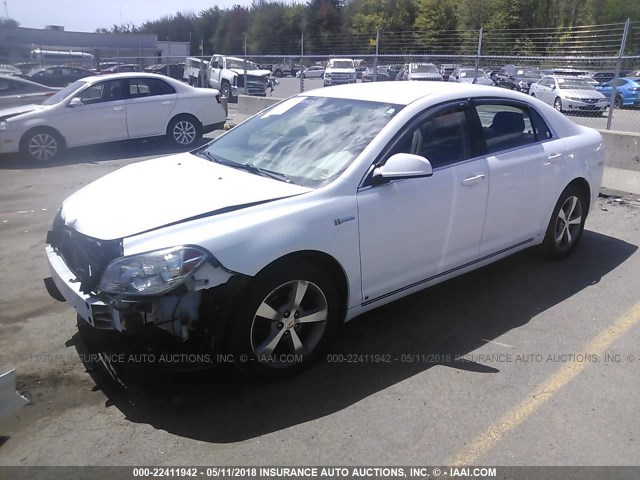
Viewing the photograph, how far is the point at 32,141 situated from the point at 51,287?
7615mm

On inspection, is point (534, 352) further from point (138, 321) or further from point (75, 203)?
point (75, 203)

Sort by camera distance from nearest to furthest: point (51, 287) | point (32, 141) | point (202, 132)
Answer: point (51, 287) → point (32, 141) → point (202, 132)

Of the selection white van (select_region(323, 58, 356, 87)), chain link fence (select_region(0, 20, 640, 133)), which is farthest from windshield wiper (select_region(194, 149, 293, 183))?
white van (select_region(323, 58, 356, 87))

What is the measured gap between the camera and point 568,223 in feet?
16.8

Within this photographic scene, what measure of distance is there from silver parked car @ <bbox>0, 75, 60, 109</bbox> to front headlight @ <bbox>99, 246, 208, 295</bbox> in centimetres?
988

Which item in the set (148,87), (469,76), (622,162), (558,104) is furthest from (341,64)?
(622,162)

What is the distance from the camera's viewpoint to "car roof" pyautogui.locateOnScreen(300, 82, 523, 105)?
3986 millimetres

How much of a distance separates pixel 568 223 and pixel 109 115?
8509mm

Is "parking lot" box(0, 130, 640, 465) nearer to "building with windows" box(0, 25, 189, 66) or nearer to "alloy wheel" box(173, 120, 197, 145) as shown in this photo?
"alloy wheel" box(173, 120, 197, 145)

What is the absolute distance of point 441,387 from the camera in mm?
3234

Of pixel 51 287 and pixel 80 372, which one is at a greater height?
pixel 51 287

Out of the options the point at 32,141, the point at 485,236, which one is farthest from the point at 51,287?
the point at 32,141

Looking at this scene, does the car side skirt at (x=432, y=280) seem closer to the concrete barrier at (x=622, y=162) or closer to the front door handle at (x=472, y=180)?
the front door handle at (x=472, y=180)

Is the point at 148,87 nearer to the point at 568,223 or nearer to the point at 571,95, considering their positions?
the point at 568,223
